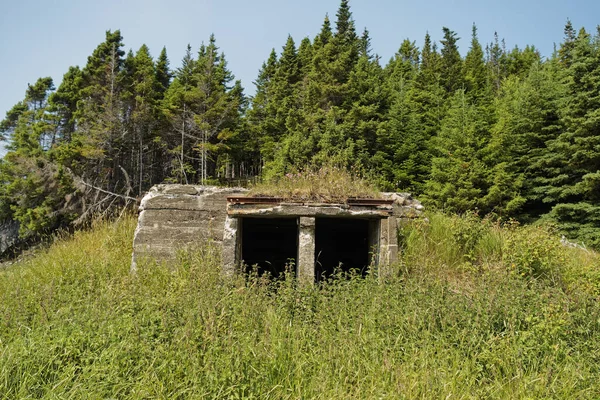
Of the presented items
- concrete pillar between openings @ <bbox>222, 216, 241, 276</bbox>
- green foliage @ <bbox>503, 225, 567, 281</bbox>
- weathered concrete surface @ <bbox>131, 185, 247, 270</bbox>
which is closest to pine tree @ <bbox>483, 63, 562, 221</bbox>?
green foliage @ <bbox>503, 225, 567, 281</bbox>

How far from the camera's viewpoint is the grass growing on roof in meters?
6.16

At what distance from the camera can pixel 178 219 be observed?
6.69 metres

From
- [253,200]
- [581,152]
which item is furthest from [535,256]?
[581,152]

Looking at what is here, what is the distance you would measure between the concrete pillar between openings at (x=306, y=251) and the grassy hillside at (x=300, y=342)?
863 millimetres

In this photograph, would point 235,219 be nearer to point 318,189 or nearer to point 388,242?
point 318,189

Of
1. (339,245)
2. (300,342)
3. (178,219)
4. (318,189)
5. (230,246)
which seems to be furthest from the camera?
(339,245)

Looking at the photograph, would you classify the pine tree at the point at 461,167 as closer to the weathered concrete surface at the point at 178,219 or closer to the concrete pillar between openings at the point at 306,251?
the concrete pillar between openings at the point at 306,251

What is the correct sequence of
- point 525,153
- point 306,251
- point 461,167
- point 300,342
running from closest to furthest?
point 300,342, point 306,251, point 461,167, point 525,153

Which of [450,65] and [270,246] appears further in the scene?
[450,65]

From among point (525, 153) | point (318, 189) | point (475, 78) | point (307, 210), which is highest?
point (475, 78)

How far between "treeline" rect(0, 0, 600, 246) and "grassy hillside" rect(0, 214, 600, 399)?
9.60 meters

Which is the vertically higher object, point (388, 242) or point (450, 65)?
point (450, 65)

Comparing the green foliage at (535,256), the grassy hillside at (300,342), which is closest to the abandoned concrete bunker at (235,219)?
the grassy hillside at (300,342)

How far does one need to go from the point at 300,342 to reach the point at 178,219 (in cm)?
396
